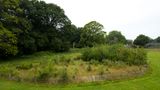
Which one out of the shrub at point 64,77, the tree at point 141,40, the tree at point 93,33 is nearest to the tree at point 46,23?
the tree at point 93,33

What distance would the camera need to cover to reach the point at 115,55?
31.8 meters

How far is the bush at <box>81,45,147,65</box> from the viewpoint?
31453mm

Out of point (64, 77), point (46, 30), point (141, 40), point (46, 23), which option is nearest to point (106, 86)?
point (64, 77)

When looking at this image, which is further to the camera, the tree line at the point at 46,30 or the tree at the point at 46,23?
the tree at the point at 46,23

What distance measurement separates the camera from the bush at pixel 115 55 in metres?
31.5

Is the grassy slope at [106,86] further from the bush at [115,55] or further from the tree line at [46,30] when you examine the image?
the tree line at [46,30]

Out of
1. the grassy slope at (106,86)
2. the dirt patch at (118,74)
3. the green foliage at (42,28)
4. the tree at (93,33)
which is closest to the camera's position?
the grassy slope at (106,86)

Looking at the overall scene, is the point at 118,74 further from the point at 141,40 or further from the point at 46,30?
the point at 141,40

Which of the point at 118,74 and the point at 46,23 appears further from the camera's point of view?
the point at 46,23

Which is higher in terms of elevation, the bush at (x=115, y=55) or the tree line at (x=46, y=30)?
the tree line at (x=46, y=30)

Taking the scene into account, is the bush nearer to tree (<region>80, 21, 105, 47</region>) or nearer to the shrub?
the shrub

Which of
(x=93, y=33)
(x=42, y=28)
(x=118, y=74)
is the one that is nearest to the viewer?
(x=118, y=74)

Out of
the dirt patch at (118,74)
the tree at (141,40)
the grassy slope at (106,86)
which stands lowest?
the grassy slope at (106,86)

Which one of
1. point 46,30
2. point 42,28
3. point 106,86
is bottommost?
point 106,86
